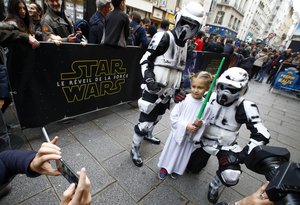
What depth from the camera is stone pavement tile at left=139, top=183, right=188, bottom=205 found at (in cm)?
206

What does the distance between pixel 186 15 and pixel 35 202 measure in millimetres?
2578

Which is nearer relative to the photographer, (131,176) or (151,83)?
(151,83)

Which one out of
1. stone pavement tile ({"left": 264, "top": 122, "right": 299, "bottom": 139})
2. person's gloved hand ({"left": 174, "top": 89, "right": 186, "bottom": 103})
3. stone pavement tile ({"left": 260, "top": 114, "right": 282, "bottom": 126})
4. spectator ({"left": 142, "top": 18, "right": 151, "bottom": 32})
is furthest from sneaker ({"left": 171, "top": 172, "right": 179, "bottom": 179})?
spectator ({"left": 142, "top": 18, "right": 151, "bottom": 32})

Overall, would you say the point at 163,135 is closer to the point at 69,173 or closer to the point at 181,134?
the point at 181,134

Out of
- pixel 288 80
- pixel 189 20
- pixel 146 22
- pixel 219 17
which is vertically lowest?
pixel 288 80

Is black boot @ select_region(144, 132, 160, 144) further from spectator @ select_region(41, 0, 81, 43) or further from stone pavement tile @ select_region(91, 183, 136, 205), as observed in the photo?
spectator @ select_region(41, 0, 81, 43)

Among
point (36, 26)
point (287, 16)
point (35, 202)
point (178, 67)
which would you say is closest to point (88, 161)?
point (35, 202)

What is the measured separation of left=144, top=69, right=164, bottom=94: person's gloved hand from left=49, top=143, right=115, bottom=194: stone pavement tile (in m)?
1.24

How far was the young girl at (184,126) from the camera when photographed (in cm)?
200

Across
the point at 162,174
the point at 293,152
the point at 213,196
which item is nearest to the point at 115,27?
the point at 162,174

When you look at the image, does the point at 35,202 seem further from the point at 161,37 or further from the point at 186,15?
the point at 186,15

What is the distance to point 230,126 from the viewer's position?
2.00 m

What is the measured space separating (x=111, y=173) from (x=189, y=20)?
83.9 inches

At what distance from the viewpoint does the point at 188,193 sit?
7.39 feet
